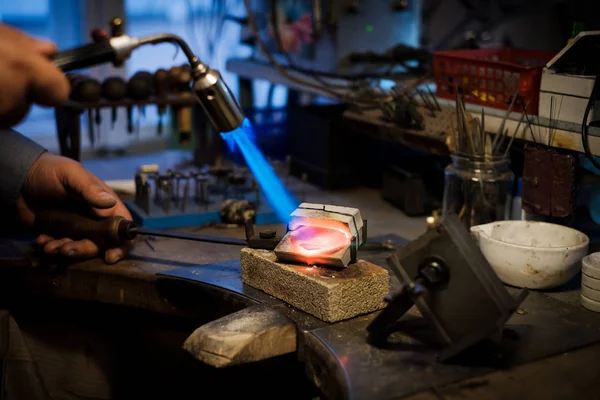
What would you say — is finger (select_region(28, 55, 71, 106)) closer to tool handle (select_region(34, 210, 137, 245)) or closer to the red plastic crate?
tool handle (select_region(34, 210, 137, 245))

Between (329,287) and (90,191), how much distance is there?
87cm

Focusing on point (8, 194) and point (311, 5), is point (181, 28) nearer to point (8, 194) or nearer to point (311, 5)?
point (311, 5)

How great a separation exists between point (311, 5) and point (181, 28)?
5.21 feet

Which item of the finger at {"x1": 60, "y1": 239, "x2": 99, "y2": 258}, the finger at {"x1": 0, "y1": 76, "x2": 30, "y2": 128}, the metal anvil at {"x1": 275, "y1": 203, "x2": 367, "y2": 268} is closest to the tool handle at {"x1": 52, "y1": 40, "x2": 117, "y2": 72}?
the finger at {"x1": 0, "y1": 76, "x2": 30, "y2": 128}

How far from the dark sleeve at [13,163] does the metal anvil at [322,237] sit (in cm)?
92

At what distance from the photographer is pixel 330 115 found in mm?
3105

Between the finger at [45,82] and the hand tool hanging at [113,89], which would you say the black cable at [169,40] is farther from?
the hand tool hanging at [113,89]

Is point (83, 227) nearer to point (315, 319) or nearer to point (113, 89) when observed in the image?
point (315, 319)

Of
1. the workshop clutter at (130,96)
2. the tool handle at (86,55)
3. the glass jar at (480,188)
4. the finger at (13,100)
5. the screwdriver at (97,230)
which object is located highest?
the tool handle at (86,55)

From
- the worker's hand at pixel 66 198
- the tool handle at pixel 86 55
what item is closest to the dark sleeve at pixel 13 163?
the worker's hand at pixel 66 198

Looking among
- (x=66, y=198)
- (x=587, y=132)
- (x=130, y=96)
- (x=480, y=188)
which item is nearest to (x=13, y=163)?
(x=66, y=198)

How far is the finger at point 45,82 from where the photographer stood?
4.62 ft

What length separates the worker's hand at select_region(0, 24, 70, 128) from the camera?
1381 mm

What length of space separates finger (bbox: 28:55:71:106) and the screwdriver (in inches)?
26.6
